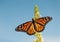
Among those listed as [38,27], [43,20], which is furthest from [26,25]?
[43,20]

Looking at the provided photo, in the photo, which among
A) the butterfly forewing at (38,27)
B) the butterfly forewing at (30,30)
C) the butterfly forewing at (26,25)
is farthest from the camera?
the butterfly forewing at (26,25)

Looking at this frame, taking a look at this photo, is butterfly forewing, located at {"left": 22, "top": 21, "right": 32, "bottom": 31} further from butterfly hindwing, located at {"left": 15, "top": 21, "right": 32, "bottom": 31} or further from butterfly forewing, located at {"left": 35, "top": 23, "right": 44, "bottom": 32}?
butterfly forewing, located at {"left": 35, "top": 23, "right": 44, "bottom": 32}

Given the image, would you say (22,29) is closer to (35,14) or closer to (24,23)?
(24,23)

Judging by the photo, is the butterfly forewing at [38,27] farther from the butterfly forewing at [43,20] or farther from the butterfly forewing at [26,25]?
the butterfly forewing at [26,25]

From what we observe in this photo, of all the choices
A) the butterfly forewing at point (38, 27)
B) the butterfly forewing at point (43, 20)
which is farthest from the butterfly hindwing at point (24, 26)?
the butterfly forewing at point (43, 20)

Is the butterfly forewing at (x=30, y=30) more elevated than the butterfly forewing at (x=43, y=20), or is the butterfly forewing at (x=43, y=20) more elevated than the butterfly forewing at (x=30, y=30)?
the butterfly forewing at (x=43, y=20)

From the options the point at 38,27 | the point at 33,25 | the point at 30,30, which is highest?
the point at 33,25

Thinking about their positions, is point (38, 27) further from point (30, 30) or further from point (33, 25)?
point (30, 30)

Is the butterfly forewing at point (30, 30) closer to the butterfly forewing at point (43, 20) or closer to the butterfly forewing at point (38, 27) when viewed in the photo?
the butterfly forewing at point (38, 27)

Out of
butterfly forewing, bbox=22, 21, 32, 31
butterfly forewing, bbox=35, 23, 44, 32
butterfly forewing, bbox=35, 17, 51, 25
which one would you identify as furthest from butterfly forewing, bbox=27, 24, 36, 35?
butterfly forewing, bbox=35, 17, 51, 25

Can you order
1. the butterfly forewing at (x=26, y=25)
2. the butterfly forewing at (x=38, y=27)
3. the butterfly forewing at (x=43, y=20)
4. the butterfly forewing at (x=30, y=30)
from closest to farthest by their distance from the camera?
1. the butterfly forewing at (x=38, y=27)
2. the butterfly forewing at (x=30, y=30)
3. the butterfly forewing at (x=43, y=20)
4. the butterfly forewing at (x=26, y=25)

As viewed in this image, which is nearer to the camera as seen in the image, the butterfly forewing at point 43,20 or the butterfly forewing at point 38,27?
the butterfly forewing at point 38,27

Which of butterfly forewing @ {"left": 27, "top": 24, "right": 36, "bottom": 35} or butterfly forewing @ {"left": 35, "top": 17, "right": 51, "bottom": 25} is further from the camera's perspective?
butterfly forewing @ {"left": 35, "top": 17, "right": 51, "bottom": 25}
